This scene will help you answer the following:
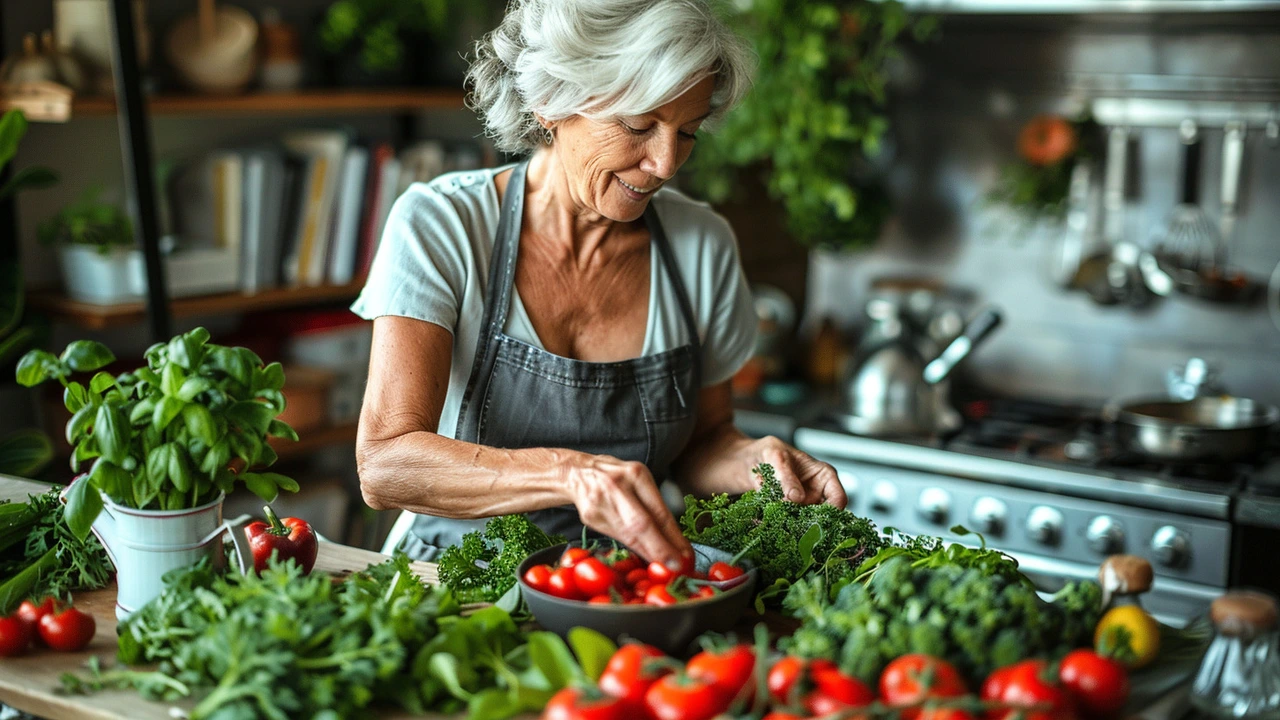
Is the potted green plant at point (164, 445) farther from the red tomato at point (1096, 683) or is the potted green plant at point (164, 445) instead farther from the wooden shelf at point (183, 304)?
the wooden shelf at point (183, 304)

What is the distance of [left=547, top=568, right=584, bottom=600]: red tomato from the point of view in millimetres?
1396

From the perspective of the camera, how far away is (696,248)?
217cm

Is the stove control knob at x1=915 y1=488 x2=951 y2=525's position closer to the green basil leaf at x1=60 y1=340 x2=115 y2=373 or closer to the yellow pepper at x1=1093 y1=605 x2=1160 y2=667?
the yellow pepper at x1=1093 y1=605 x2=1160 y2=667

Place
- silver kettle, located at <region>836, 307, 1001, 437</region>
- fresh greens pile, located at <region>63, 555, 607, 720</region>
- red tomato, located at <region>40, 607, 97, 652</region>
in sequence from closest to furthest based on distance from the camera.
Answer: fresh greens pile, located at <region>63, 555, 607, 720</region> → red tomato, located at <region>40, 607, 97, 652</region> → silver kettle, located at <region>836, 307, 1001, 437</region>

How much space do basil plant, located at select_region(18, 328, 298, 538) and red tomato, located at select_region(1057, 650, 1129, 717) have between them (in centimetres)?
89

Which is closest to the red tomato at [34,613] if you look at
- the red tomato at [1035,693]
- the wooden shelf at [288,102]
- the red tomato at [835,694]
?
the red tomato at [835,694]

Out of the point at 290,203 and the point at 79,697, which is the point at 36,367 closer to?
the point at 79,697

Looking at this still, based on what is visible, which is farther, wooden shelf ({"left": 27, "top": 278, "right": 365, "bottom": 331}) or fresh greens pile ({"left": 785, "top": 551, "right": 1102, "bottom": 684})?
wooden shelf ({"left": 27, "top": 278, "right": 365, "bottom": 331})

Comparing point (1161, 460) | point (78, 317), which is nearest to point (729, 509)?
point (1161, 460)

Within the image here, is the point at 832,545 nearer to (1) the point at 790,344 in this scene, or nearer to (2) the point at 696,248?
(2) the point at 696,248

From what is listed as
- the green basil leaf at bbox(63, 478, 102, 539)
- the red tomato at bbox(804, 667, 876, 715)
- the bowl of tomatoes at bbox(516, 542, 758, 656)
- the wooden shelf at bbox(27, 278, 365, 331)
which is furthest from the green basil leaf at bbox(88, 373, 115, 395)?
the wooden shelf at bbox(27, 278, 365, 331)

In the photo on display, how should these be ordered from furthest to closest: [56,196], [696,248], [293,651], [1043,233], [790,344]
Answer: [790,344] < [1043,233] < [56,196] < [696,248] < [293,651]

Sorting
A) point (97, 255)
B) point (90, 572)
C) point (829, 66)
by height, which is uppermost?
point (829, 66)

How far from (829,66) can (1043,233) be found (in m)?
0.80
